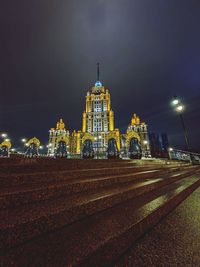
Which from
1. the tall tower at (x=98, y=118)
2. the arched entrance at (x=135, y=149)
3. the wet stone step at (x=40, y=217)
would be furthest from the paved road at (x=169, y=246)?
the tall tower at (x=98, y=118)

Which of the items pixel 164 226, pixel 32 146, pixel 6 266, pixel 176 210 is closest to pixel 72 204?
pixel 6 266

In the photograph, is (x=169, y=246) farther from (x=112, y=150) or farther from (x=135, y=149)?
(x=135, y=149)

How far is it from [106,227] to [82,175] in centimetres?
176

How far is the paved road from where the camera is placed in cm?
125

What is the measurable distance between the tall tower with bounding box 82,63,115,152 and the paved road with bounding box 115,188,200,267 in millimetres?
57420

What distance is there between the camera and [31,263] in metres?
0.97

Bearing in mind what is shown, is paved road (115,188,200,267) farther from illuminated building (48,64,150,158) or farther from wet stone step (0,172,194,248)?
illuminated building (48,64,150,158)

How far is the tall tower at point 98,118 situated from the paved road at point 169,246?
57420mm

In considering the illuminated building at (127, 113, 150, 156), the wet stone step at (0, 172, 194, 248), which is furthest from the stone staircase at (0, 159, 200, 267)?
the illuminated building at (127, 113, 150, 156)

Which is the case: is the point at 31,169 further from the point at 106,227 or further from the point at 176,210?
the point at 176,210

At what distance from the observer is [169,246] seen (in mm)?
1495

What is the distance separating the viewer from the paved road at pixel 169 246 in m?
1.25

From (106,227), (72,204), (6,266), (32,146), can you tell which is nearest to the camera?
(6,266)

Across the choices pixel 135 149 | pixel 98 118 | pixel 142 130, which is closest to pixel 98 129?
pixel 98 118
